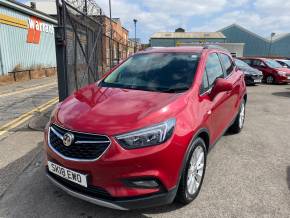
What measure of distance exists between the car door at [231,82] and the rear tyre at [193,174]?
1.45m

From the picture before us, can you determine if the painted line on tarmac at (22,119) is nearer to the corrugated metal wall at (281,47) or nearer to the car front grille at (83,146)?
the car front grille at (83,146)

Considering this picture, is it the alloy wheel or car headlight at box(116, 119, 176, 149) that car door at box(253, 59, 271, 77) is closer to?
the alloy wheel

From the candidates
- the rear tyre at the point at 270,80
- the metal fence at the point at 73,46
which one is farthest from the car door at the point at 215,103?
the rear tyre at the point at 270,80

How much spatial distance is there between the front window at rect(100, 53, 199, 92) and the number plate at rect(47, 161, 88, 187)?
55.3 inches

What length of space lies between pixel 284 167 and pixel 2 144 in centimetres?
493

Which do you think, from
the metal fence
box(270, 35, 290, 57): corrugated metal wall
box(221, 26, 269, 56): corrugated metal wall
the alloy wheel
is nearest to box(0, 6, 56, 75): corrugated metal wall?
the metal fence

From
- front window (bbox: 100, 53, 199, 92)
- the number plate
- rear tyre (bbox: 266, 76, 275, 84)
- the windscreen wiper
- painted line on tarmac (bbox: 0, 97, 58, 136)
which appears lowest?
painted line on tarmac (bbox: 0, 97, 58, 136)

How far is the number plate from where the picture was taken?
272 cm

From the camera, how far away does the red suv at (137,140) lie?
2.60 meters

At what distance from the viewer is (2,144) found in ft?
17.3

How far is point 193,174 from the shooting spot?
3.24 meters

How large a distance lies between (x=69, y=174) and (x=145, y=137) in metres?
0.87

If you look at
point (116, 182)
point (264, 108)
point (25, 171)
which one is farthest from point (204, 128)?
point (264, 108)

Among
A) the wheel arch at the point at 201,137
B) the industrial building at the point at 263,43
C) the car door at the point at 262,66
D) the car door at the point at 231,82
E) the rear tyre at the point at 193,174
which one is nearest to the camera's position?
the wheel arch at the point at 201,137
